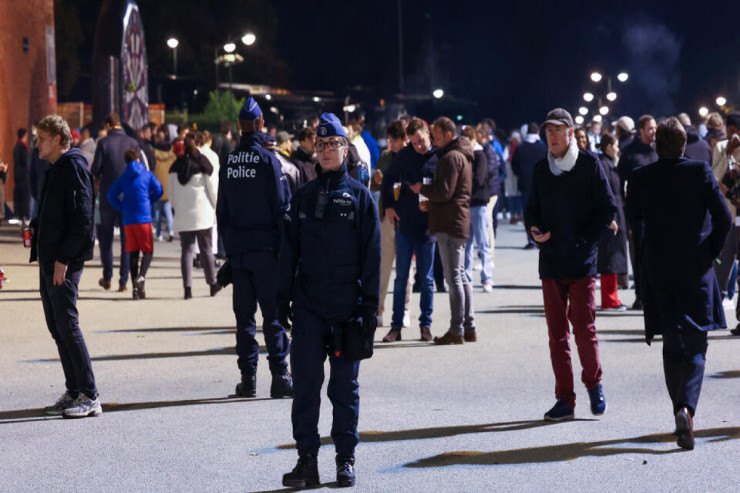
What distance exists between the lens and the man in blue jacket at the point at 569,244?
8.30 m

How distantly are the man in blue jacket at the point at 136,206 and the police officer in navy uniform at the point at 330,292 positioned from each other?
896 cm

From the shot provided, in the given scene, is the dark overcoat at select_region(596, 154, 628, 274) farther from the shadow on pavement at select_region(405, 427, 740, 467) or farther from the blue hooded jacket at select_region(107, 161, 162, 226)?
the shadow on pavement at select_region(405, 427, 740, 467)

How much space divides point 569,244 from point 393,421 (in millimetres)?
1581

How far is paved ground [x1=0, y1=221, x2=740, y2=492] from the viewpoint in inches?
267

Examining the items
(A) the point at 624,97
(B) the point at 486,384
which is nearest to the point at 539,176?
(B) the point at 486,384

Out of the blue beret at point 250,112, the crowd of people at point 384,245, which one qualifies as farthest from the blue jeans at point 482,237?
the blue beret at point 250,112

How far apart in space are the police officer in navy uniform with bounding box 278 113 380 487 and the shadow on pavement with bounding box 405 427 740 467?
0.67 m

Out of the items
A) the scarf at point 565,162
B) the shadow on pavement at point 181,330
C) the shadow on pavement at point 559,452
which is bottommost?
the shadow on pavement at point 559,452

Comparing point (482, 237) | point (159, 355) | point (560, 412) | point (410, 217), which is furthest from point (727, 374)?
point (482, 237)

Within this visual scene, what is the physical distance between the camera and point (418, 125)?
11.9 metres

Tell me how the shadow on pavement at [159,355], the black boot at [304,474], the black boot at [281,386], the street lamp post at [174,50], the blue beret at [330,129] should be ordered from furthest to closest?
the street lamp post at [174,50]
the shadow on pavement at [159,355]
the black boot at [281,386]
the blue beret at [330,129]
the black boot at [304,474]

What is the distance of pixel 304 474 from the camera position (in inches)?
258

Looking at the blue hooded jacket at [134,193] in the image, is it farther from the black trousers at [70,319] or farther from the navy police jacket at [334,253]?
the navy police jacket at [334,253]

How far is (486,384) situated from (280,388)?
1.55 metres
